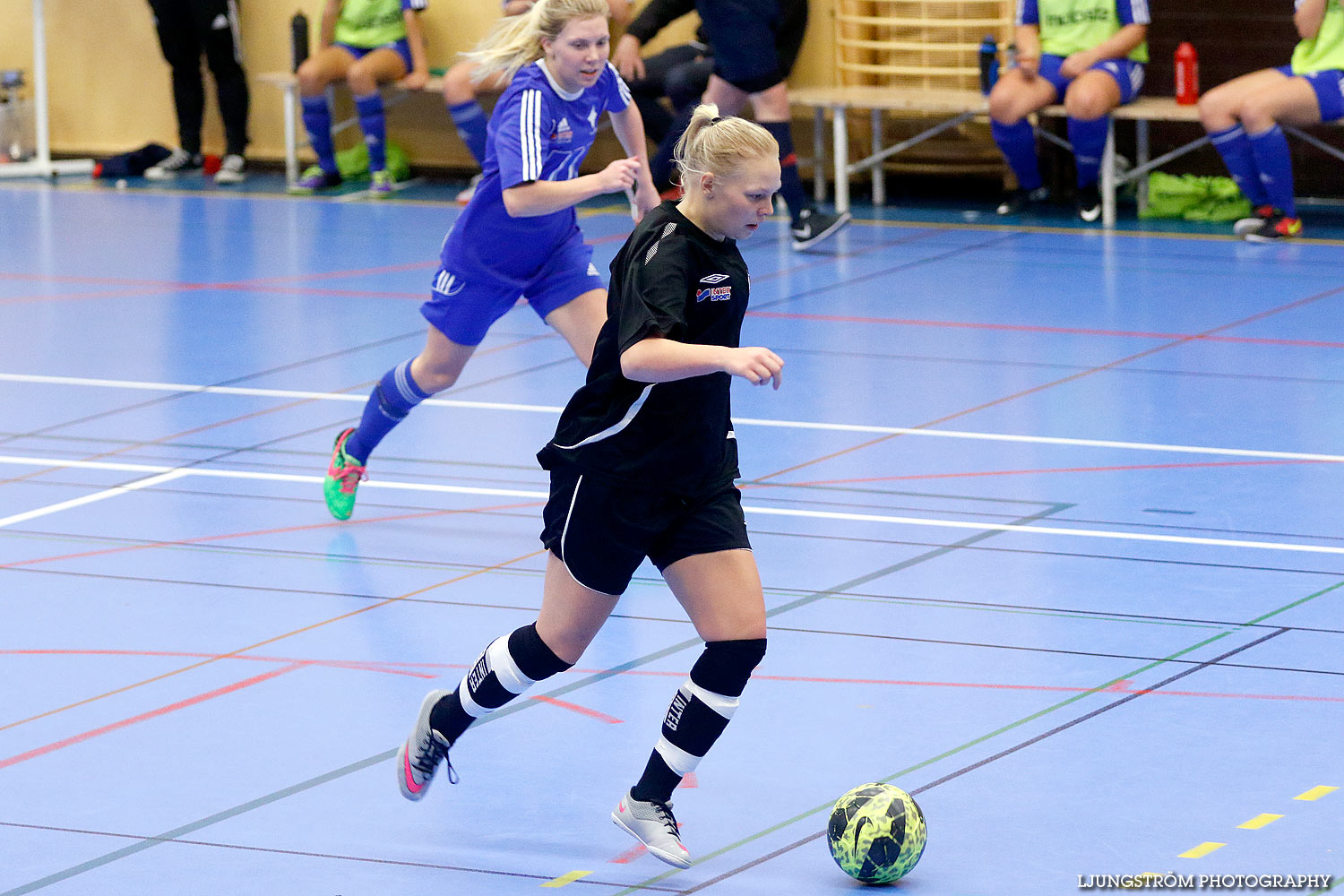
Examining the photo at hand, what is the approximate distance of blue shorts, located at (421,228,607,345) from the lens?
6.43 m

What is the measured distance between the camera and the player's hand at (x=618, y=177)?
18.4 feet

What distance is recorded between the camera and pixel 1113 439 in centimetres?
763

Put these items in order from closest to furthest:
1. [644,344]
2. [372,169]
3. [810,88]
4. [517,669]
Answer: [644,344] < [517,669] < [810,88] < [372,169]

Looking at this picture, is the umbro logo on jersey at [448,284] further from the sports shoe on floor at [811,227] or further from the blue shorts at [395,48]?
the blue shorts at [395,48]

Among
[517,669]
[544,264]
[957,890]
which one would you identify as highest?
[544,264]

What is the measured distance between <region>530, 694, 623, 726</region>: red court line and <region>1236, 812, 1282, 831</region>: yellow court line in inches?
60.4

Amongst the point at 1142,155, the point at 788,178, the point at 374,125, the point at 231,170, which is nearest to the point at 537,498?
the point at 788,178

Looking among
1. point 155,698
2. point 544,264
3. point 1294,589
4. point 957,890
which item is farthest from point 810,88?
point 957,890

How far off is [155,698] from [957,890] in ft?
7.48

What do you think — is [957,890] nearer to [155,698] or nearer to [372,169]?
[155,698]

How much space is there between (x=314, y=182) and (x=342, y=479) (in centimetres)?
911

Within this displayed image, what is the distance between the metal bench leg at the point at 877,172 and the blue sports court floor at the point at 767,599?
3039mm

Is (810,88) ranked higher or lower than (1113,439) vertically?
higher

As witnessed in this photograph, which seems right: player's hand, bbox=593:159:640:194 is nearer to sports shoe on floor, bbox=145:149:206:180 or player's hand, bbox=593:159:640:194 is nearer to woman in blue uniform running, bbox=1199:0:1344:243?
woman in blue uniform running, bbox=1199:0:1344:243
